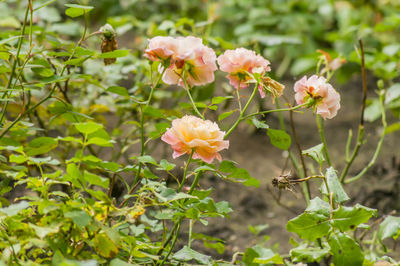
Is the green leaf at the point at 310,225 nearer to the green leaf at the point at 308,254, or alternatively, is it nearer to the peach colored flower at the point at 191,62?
the green leaf at the point at 308,254

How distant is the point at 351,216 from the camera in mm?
774

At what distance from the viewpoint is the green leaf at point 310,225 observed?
790 mm

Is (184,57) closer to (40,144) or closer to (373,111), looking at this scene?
(40,144)

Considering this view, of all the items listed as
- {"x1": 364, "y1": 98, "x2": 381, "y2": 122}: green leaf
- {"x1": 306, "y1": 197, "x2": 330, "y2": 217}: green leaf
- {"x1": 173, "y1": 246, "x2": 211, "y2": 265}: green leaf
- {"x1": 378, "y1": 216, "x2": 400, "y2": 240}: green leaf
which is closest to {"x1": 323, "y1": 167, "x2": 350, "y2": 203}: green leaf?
{"x1": 306, "y1": 197, "x2": 330, "y2": 217}: green leaf

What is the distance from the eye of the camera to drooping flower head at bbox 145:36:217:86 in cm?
79

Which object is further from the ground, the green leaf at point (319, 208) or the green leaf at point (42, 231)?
the green leaf at point (42, 231)

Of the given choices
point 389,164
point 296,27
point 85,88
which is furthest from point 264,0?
point 85,88

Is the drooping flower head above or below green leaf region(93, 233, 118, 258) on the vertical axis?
above

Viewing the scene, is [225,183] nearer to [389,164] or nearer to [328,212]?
[389,164]

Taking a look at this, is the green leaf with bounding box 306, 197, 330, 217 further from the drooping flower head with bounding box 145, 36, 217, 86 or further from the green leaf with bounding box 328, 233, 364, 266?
the drooping flower head with bounding box 145, 36, 217, 86

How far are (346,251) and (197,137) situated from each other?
1.09 ft

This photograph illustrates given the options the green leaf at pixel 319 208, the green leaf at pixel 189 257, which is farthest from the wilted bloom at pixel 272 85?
the green leaf at pixel 189 257

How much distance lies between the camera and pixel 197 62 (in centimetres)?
85

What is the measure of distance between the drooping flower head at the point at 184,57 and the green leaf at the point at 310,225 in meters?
0.32
